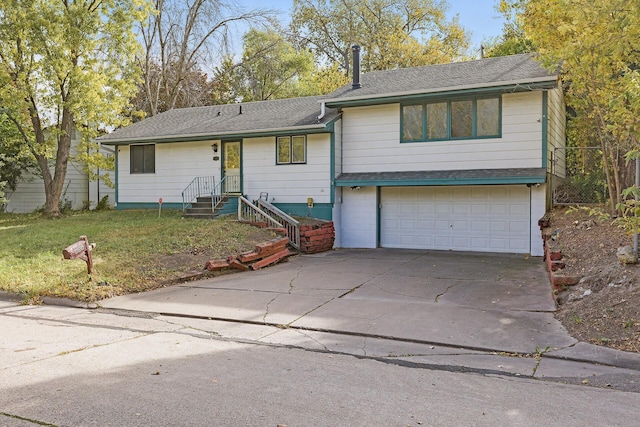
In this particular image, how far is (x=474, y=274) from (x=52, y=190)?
18354mm

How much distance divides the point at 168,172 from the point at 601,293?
15603mm

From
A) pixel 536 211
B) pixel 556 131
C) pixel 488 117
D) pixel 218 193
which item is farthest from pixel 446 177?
pixel 218 193

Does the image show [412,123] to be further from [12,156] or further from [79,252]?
[12,156]

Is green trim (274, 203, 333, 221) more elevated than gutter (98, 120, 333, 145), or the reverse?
gutter (98, 120, 333, 145)

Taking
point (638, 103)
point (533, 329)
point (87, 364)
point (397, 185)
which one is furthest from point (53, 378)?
point (397, 185)

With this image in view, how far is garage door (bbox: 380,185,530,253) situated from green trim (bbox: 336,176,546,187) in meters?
0.95

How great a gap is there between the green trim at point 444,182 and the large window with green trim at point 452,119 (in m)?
1.33

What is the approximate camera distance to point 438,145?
14828mm

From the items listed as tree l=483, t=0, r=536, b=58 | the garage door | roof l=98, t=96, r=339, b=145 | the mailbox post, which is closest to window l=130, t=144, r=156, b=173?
roof l=98, t=96, r=339, b=145

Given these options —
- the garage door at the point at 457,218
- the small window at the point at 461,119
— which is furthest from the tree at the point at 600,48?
the garage door at the point at 457,218

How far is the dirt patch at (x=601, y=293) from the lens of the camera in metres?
5.84

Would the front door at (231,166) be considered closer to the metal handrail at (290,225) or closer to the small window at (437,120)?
the metal handrail at (290,225)

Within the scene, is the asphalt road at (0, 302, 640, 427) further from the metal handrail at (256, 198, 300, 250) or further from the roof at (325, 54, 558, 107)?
the roof at (325, 54, 558, 107)

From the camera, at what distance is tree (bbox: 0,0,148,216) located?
19188mm
